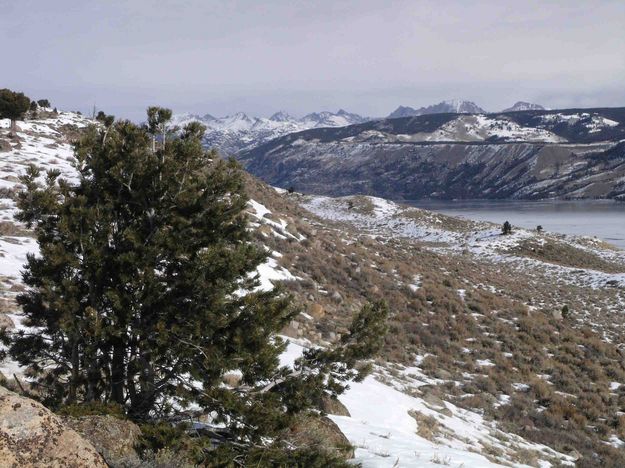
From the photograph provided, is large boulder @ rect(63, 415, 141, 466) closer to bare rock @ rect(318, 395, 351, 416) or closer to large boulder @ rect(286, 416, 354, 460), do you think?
large boulder @ rect(286, 416, 354, 460)

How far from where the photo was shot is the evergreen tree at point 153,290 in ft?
17.1

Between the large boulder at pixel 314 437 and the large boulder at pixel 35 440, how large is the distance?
7.53 ft

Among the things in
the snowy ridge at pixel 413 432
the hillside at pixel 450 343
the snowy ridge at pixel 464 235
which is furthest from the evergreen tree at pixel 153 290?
the snowy ridge at pixel 464 235

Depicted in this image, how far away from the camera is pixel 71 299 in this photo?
4992 mm

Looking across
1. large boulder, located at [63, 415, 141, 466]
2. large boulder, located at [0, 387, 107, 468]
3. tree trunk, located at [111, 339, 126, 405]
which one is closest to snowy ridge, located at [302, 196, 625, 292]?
tree trunk, located at [111, 339, 126, 405]

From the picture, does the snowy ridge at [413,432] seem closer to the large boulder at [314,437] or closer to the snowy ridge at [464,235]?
the large boulder at [314,437]

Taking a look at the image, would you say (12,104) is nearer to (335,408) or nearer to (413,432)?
(335,408)

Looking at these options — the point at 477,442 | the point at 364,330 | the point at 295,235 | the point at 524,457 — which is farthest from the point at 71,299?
the point at 295,235

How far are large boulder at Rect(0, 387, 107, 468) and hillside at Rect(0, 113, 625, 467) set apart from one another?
9.80 feet

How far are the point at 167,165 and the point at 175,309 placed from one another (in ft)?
5.13

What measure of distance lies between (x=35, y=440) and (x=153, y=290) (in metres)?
1.88

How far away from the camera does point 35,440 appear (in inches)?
147

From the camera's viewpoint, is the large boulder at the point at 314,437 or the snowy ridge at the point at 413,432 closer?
the large boulder at the point at 314,437

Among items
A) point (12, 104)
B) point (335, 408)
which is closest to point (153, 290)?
point (335, 408)
